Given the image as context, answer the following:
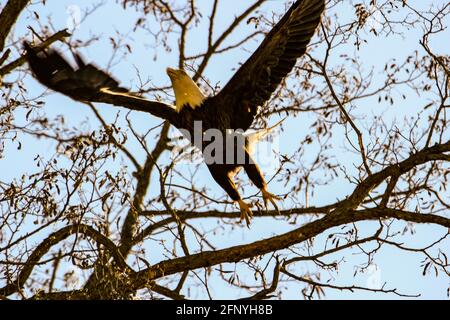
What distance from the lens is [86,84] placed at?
26.5 feet

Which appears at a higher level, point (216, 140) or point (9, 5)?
point (9, 5)

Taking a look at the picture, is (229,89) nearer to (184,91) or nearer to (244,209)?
(184,91)

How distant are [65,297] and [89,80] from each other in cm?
226

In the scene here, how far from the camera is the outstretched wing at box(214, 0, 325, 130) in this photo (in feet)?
24.8

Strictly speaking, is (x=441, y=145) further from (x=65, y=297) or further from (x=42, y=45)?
(x=42, y=45)

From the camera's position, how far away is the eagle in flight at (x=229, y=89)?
300 inches

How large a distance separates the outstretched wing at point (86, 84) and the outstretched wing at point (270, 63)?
629 mm

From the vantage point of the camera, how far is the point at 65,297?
22.1 feet

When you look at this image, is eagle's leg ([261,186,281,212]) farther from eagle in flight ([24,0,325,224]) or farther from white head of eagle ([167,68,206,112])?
white head of eagle ([167,68,206,112])

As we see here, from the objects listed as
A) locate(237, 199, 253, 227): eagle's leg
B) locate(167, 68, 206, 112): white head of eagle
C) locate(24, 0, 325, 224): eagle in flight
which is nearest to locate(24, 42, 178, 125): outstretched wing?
locate(24, 0, 325, 224): eagle in flight

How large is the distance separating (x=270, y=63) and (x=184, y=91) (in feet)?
3.04
